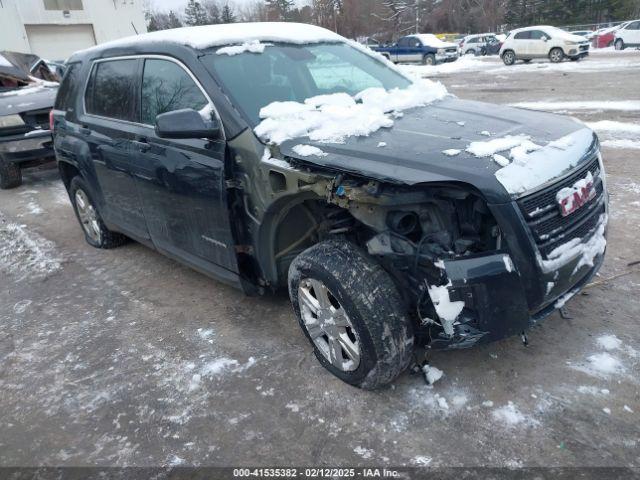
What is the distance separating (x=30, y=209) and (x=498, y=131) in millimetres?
6436

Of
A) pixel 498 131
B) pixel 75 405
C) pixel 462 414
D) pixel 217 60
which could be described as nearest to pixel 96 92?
pixel 217 60

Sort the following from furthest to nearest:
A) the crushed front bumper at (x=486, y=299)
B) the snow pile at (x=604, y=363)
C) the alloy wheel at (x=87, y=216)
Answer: the alloy wheel at (x=87, y=216) → the snow pile at (x=604, y=363) → the crushed front bumper at (x=486, y=299)

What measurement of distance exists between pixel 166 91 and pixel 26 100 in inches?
226

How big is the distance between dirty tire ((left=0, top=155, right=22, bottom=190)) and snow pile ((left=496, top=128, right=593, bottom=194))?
7813 mm

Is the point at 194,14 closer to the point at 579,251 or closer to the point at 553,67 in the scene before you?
the point at 553,67

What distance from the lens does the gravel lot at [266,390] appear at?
2.40 meters

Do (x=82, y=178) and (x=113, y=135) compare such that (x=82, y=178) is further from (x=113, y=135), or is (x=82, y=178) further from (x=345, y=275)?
(x=345, y=275)

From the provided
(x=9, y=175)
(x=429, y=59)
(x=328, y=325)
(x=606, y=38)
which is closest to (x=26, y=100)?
(x=9, y=175)

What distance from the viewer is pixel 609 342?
117 inches

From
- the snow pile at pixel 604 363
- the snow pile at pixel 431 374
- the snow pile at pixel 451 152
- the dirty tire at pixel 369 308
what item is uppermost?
the snow pile at pixel 451 152

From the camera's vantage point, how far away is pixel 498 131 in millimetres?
2715

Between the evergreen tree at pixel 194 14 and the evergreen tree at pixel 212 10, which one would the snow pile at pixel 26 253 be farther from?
the evergreen tree at pixel 194 14

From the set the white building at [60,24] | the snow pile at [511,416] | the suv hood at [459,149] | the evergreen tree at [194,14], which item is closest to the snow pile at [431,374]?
the snow pile at [511,416]

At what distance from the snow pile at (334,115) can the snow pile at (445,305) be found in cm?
93
